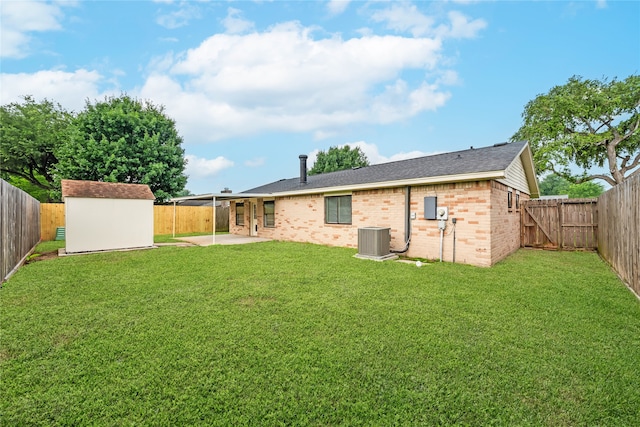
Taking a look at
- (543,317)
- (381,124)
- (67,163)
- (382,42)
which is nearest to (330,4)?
(382,42)

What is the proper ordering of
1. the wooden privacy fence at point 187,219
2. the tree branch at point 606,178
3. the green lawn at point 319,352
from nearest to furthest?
the green lawn at point 319,352
the wooden privacy fence at point 187,219
the tree branch at point 606,178

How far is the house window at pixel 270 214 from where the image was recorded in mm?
14144

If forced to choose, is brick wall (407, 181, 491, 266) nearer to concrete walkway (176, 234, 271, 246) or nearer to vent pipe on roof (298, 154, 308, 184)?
vent pipe on roof (298, 154, 308, 184)

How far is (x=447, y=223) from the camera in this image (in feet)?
26.0

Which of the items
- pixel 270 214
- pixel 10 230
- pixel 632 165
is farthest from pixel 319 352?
pixel 632 165

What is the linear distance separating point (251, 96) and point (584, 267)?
1317cm

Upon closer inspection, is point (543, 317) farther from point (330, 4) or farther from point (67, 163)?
point (67, 163)

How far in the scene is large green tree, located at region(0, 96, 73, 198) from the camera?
20062mm

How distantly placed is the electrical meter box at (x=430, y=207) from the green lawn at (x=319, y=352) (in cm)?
287

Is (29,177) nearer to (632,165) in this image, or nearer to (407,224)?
(407,224)

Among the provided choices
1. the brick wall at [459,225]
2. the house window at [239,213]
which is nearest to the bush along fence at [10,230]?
the brick wall at [459,225]

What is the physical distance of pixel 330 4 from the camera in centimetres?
977

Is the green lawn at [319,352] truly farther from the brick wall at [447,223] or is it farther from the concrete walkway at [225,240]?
the concrete walkway at [225,240]

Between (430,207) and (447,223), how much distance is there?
646 mm
